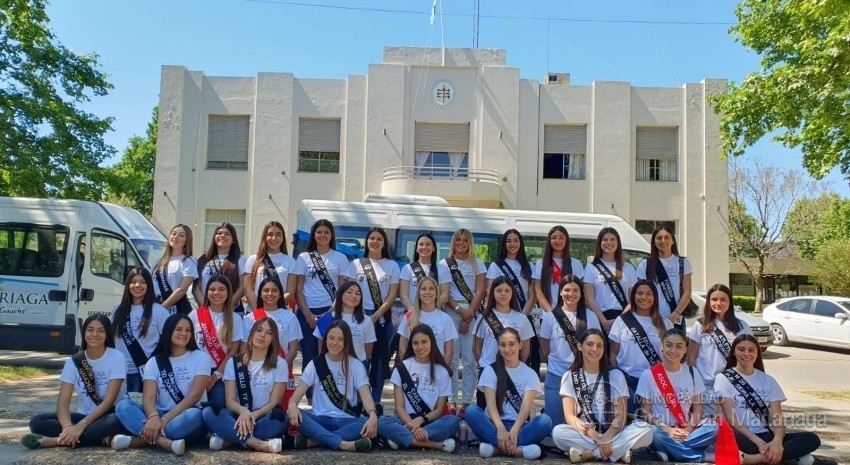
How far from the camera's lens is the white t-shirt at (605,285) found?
6137 mm

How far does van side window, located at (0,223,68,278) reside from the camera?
29.5 feet

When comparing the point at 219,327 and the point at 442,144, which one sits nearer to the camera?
the point at 219,327

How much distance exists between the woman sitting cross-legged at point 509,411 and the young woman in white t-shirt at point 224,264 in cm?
264

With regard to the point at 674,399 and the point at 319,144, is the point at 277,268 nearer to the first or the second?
the point at 674,399

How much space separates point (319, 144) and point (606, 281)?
15.5 m

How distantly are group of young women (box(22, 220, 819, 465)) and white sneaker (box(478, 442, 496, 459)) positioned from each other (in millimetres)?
21

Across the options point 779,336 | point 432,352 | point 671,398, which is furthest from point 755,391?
point 779,336

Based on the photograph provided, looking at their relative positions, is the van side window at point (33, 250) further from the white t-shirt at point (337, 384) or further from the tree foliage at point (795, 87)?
the tree foliage at point (795, 87)

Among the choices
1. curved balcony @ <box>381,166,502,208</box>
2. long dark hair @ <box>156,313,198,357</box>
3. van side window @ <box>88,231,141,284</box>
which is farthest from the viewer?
curved balcony @ <box>381,166,502,208</box>

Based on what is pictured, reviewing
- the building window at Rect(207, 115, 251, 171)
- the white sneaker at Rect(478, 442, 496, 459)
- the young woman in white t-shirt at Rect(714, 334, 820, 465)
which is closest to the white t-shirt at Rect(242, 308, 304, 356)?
the white sneaker at Rect(478, 442, 496, 459)

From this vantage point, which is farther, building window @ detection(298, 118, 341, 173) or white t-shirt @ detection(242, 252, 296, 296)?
building window @ detection(298, 118, 341, 173)

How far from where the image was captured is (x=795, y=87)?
10.2 metres

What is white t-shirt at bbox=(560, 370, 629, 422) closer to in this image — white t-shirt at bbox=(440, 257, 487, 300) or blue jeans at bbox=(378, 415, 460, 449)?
blue jeans at bbox=(378, 415, 460, 449)

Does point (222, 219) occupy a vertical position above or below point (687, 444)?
above
